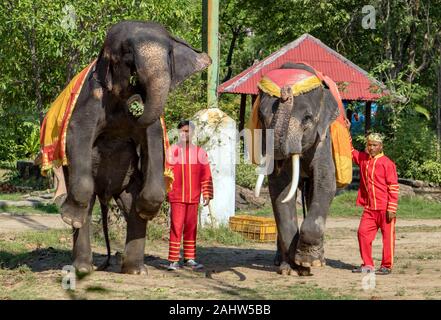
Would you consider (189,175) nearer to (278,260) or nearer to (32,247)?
(278,260)

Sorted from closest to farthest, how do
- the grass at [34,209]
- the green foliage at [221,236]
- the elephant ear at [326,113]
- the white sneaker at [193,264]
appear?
the elephant ear at [326,113] → the white sneaker at [193,264] → the green foliage at [221,236] → the grass at [34,209]

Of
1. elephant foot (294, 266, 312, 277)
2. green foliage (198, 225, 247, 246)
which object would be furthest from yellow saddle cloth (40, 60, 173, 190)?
green foliage (198, 225, 247, 246)

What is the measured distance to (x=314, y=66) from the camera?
90.8ft

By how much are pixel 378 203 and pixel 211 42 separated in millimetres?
5489

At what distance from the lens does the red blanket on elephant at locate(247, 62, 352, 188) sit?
11.0 meters

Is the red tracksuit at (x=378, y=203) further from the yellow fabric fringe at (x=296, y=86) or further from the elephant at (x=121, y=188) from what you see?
the elephant at (x=121, y=188)

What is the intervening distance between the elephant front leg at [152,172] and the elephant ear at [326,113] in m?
1.77

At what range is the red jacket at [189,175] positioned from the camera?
1260 cm

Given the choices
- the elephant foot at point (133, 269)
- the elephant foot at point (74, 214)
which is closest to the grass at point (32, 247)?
the elephant foot at point (133, 269)

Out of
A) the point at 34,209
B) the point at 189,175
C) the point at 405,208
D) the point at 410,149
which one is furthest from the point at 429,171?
the point at 189,175

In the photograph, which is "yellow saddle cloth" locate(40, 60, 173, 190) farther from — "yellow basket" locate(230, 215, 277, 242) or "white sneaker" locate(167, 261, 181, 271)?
"yellow basket" locate(230, 215, 277, 242)

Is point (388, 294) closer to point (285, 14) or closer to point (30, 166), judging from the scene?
point (30, 166)

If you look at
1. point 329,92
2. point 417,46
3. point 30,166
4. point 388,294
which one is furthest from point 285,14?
point 388,294

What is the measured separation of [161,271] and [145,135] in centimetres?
197
